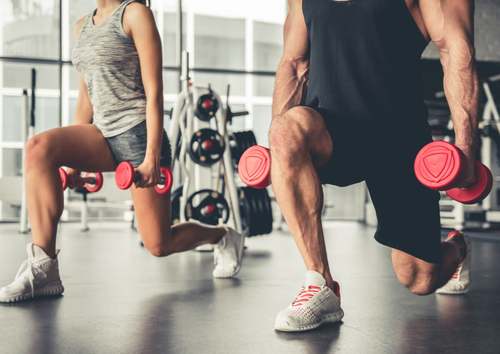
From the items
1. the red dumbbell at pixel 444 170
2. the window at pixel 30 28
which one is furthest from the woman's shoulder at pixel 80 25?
the window at pixel 30 28

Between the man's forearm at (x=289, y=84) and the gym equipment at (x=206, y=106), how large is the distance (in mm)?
1642

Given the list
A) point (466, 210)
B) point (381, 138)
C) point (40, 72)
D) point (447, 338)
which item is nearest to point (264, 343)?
point (447, 338)

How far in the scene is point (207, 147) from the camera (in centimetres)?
325

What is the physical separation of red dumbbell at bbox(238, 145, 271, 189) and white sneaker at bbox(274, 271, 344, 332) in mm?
249

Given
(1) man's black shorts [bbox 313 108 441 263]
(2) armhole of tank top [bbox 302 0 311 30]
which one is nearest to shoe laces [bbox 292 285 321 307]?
(1) man's black shorts [bbox 313 108 441 263]

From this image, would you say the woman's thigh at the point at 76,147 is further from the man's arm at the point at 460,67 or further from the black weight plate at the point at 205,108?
the black weight plate at the point at 205,108

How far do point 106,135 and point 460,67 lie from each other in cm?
107

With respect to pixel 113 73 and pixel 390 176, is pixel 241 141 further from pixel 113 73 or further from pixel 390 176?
pixel 390 176

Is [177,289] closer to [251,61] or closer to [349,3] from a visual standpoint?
[349,3]

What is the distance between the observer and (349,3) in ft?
5.27

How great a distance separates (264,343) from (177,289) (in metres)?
0.88

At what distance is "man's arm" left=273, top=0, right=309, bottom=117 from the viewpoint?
67.4 inches

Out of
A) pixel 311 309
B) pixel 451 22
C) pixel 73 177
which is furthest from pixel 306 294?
pixel 73 177

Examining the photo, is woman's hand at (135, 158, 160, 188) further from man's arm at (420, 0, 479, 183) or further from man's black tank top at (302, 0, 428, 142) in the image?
man's arm at (420, 0, 479, 183)
